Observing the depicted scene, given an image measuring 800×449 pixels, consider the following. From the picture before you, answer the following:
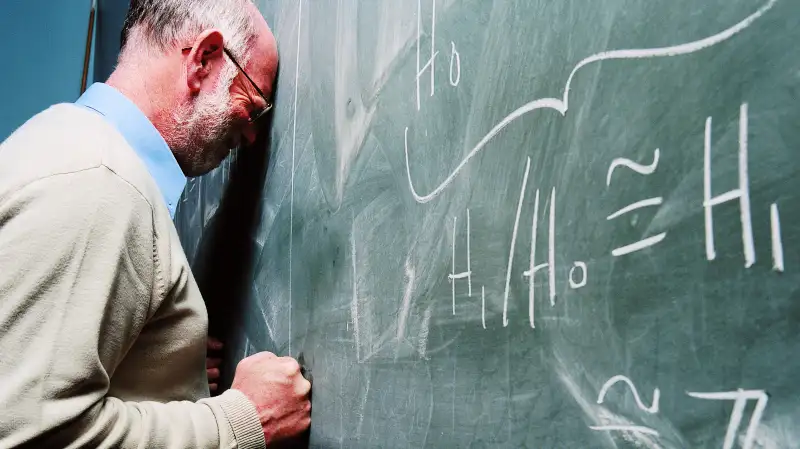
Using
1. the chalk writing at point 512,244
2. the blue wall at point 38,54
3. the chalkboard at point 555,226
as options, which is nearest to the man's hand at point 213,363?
the chalkboard at point 555,226

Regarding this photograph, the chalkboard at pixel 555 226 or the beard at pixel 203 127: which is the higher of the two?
the beard at pixel 203 127

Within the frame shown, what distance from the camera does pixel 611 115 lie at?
46 centimetres

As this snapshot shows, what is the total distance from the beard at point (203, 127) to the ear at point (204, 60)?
0.06 feet

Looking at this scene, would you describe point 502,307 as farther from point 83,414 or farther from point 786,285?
point 83,414

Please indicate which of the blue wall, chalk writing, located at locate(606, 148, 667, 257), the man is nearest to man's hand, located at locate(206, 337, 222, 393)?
the man

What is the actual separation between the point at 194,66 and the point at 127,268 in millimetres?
484

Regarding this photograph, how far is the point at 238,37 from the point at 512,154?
0.70 metres

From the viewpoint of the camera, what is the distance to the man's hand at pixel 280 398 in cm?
92

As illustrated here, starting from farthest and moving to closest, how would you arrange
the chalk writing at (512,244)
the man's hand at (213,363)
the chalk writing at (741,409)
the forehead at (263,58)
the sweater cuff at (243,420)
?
the man's hand at (213,363) → the forehead at (263,58) → the sweater cuff at (243,420) → the chalk writing at (512,244) → the chalk writing at (741,409)

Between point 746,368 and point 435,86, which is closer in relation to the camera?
point 746,368

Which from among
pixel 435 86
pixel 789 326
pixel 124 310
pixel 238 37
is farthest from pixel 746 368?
pixel 238 37

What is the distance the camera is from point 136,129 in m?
1.03

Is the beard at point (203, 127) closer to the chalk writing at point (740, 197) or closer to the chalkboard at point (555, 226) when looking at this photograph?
the chalkboard at point (555, 226)

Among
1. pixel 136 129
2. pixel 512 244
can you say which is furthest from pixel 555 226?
pixel 136 129
